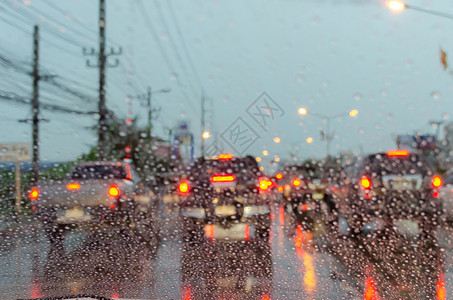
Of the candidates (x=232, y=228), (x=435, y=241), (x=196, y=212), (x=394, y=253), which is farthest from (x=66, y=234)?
(x=435, y=241)

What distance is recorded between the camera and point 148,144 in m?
28.0

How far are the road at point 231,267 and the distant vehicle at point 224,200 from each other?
0.69 metres

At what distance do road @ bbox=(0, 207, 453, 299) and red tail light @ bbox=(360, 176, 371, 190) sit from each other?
1.29 meters

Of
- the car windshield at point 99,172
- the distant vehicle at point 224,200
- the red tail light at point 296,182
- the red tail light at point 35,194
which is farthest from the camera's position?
the red tail light at point 296,182

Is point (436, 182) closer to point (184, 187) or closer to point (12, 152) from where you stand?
point (184, 187)

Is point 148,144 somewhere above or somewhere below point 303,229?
above

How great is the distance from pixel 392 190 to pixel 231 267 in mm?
4853

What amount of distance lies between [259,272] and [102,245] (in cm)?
309

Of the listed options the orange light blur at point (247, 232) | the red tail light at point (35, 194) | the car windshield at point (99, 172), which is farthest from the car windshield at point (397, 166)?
the red tail light at point (35, 194)

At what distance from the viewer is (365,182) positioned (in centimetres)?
1059

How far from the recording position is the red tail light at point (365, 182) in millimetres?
10516

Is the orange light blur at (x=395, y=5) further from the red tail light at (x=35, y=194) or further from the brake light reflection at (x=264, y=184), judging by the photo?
the red tail light at (x=35, y=194)

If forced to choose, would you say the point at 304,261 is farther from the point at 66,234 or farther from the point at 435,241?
the point at 66,234

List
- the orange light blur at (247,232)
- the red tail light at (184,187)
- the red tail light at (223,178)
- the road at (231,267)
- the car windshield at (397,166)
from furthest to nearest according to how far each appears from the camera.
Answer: the car windshield at (397,166) → the red tail light at (184,187) → the red tail light at (223,178) → the orange light blur at (247,232) → the road at (231,267)
